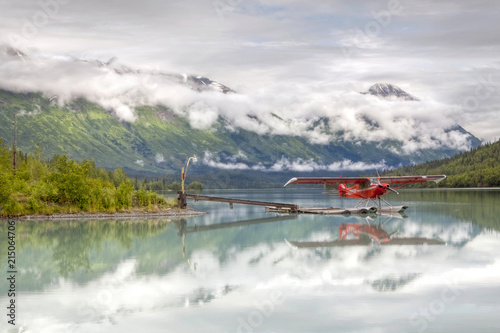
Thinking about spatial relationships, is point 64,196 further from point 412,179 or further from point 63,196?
point 412,179

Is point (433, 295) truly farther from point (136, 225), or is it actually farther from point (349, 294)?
point (136, 225)

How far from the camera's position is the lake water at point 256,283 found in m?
15.8

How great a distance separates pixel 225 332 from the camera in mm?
15031

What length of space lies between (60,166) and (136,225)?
41.9 ft

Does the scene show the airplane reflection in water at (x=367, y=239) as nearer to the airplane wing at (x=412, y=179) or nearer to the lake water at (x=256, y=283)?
the lake water at (x=256, y=283)

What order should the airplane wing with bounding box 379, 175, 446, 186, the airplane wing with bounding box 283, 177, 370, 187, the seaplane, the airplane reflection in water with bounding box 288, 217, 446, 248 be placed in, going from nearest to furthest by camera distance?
1. the airplane reflection in water with bounding box 288, 217, 446, 248
2. the seaplane
3. the airplane wing with bounding box 283, 177, 370, 187
4. the airplane wing with bounding box 379, 175, 446, 186

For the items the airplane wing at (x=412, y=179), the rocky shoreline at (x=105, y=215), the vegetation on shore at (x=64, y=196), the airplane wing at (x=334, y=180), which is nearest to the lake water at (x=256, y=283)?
the rocky shoreline at (x=105, y=215)

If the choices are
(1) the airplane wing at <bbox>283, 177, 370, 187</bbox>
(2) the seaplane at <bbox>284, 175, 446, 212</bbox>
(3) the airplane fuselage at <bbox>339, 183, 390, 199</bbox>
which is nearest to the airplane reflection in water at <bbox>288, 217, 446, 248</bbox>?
(2) the seaplane at <bbox>284, 175, 446, 212</bbox>

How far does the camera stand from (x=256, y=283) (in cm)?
2089

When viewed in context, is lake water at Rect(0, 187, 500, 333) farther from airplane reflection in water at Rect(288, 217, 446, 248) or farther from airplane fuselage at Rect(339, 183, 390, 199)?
airplane fuselage at Rect(339, 183, 390, 199)

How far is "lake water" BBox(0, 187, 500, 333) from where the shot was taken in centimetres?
1584

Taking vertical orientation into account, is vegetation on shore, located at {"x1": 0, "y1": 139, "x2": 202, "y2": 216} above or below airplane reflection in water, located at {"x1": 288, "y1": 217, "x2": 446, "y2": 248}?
above

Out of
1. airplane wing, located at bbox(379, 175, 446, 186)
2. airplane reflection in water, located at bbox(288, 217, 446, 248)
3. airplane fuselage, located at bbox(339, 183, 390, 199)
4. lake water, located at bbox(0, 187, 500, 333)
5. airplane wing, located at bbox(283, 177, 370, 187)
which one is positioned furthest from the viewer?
airplane wing, located at bbox(379, 175, 446, 186)

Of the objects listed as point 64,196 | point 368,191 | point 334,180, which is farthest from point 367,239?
point 64,196
